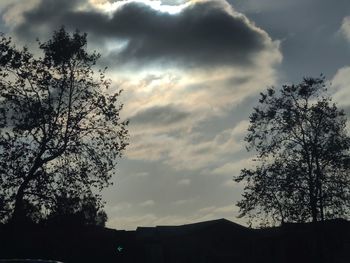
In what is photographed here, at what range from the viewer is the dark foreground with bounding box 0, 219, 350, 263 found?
4822 centimetres

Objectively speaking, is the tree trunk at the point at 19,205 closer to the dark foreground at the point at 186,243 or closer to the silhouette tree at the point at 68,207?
the silhouette tree at the point at 68,207

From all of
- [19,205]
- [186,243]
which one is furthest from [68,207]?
[186,243]

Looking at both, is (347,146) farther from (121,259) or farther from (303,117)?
(121,259)

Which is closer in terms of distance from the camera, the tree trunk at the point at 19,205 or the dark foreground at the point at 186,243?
the tree trunk at the point at 19,205

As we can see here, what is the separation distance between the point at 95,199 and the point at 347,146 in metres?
→ 22.3

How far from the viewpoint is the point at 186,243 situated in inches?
2000

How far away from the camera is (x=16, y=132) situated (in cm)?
3525

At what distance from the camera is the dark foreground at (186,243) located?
48.2 m

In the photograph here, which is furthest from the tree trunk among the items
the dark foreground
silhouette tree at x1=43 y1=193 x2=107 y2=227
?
the dark foreground

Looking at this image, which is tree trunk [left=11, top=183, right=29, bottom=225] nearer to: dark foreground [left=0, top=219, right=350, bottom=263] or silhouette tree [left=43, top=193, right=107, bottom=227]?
silhouette tree [left=43, top=193, right=107, bottom=227]

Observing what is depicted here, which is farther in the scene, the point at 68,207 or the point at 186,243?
the point at 186,243

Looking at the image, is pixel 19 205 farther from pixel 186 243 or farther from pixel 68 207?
pixel 186 243

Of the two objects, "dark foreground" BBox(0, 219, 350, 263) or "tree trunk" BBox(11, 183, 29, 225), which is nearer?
"tree trunk" BBox(11, 183, 29, 225)

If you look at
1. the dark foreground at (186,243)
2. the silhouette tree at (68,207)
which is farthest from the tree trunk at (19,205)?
the dark foreground at (186,243)
